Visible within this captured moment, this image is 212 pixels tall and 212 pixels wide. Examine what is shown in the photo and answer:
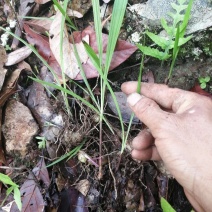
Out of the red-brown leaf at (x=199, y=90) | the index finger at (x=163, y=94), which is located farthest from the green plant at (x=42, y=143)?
the red-brown leaf at (x=199, y=90)

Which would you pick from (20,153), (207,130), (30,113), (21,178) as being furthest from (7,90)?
(207,130)

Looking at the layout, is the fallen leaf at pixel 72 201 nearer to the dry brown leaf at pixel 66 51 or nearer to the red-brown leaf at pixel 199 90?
the dry brown leaf at pixel 66 51

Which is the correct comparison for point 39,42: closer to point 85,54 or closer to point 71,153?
point 85,54

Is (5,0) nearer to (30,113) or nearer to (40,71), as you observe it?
(40,71)

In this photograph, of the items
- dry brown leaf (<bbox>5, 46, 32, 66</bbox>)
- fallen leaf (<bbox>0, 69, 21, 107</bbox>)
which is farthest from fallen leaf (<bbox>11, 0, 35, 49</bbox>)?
fallen leaf (<bbox>0, 69, 21, 107</bbox>)

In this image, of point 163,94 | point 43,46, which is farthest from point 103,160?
point 43,46

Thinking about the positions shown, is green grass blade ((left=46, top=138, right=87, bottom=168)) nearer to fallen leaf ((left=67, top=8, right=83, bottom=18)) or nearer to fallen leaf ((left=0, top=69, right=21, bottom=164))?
fallen leaf ((left=0, top=69, right=21, bottom=164))
